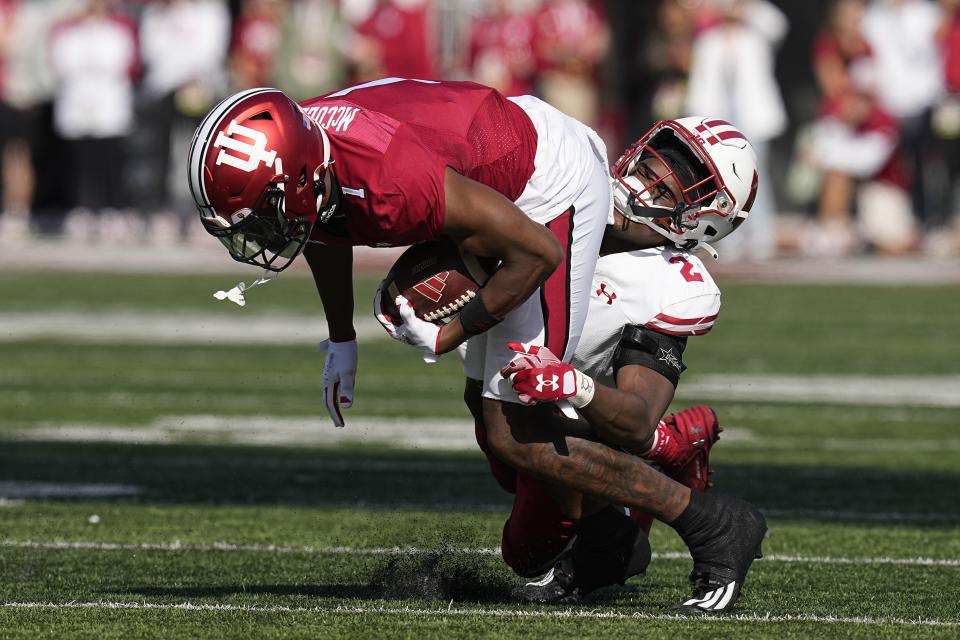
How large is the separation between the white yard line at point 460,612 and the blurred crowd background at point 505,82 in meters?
11.2

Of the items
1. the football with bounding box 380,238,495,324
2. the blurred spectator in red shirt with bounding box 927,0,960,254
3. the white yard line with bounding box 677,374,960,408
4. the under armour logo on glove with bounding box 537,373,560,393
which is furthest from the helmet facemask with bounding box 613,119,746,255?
Answer: the blurred spectator in red shirt with bounding box 927,0,960,254

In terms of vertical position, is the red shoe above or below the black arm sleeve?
below

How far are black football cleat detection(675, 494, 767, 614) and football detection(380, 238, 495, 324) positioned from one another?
0.80 meters

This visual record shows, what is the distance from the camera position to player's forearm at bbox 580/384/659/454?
4.70 m

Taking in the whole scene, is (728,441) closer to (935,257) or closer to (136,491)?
(136,491)

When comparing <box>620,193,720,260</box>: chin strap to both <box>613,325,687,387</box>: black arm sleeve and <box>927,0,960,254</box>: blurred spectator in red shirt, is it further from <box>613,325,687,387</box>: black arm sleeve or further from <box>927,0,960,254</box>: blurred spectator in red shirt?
<box>927,0,960,254</box>: blurred spectator in red shirt

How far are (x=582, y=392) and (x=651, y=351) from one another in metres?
0.46

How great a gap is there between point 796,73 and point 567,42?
4.59m

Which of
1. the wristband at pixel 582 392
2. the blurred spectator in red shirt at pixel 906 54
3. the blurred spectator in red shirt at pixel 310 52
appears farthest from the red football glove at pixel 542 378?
the blurred spectator in red shirt at pixel 310 52

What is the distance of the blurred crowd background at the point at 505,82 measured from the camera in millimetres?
16281

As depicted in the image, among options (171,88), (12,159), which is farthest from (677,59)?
(12,159)

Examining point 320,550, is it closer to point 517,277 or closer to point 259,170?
point 517,277

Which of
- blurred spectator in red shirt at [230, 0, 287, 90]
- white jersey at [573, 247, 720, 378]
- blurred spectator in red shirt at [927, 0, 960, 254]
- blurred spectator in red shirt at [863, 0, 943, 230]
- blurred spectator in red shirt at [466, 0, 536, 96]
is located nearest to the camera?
white jersey at [573, 247, 720, 378]

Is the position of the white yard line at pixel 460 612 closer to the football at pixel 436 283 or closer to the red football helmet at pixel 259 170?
the football at pixel 436 283
